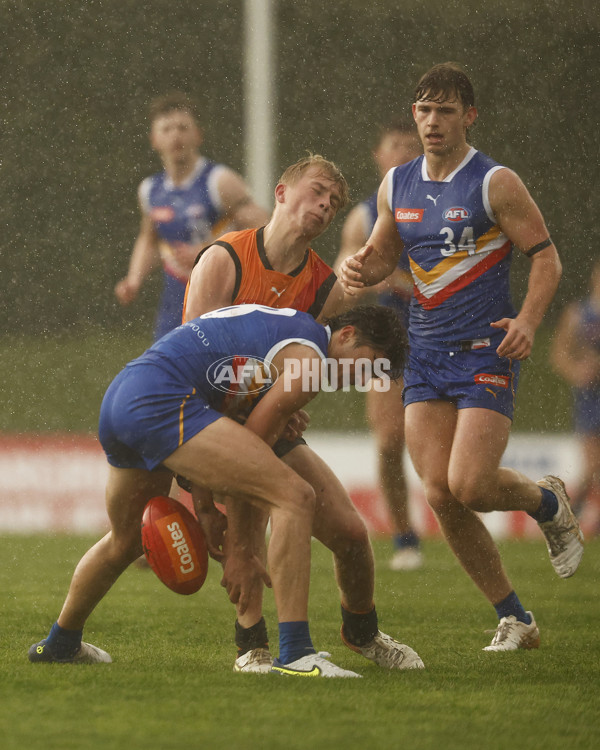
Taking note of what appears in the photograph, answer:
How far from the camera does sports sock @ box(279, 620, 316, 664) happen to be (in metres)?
3.77

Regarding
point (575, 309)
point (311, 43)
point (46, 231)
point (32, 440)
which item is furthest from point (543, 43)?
point (32, 440)

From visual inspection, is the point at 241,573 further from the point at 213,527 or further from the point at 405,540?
the point at 405,540

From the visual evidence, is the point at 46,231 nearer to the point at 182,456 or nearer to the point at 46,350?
the point at 46,350

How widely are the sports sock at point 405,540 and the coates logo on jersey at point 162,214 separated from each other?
2.18 meters

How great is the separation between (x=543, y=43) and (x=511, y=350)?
15.3 m

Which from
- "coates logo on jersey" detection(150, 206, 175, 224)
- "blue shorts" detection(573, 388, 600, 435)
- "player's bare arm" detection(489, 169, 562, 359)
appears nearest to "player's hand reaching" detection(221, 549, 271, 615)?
"player's bare arm" detection(489, 169, 562, 359)

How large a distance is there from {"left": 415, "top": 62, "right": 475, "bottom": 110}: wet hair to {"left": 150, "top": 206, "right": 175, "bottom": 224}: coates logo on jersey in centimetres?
256

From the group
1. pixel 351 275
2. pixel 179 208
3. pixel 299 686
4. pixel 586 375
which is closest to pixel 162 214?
pixel 179 208

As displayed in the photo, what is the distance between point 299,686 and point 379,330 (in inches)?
43.9

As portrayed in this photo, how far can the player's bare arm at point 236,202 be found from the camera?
22.1 ft

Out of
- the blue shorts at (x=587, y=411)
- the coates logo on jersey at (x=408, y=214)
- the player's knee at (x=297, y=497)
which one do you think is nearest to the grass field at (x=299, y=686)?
the player's knee at (x=297, y=497)

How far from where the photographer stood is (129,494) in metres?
3.99

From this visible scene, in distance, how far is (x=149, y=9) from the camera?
18.3 metres

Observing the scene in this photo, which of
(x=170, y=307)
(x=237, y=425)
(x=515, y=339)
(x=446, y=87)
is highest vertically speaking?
(x=446, y=87)
